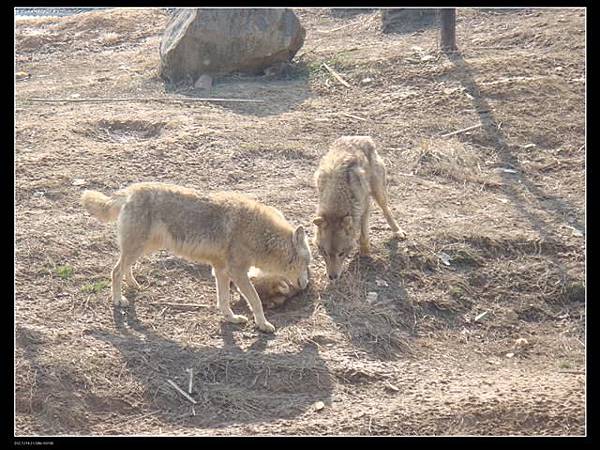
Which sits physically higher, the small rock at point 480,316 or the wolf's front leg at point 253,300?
the wolf's front leg at point 253,300

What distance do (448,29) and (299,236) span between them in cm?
794

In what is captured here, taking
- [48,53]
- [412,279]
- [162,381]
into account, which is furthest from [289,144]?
[48,53]

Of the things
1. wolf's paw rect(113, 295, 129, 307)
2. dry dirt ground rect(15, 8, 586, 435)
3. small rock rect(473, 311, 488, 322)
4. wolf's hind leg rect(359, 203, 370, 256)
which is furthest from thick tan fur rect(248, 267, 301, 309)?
small rock rect(473, 311, 488, 322)

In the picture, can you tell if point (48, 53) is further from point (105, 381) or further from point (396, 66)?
point (105, 381)

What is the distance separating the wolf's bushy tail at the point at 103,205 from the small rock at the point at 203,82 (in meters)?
6.49

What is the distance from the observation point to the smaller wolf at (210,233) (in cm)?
798

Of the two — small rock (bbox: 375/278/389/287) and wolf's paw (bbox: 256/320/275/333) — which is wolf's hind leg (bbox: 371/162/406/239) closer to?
small rock (bbox: 375/278/389/287)

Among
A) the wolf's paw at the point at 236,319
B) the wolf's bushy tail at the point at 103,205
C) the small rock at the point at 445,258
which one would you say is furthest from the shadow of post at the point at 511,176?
the wolf's bushy tail at the point at 103,205

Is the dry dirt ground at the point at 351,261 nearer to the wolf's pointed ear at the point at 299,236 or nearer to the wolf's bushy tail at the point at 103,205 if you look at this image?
the wolf's pointed ear at the point at 299,236

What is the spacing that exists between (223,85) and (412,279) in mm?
6630

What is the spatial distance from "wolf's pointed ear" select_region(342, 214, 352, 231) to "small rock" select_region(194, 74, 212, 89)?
20.5 ft

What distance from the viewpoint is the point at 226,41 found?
1447 centimetres

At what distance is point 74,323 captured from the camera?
802 cm

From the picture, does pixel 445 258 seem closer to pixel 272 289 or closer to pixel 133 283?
pixel 272 289
